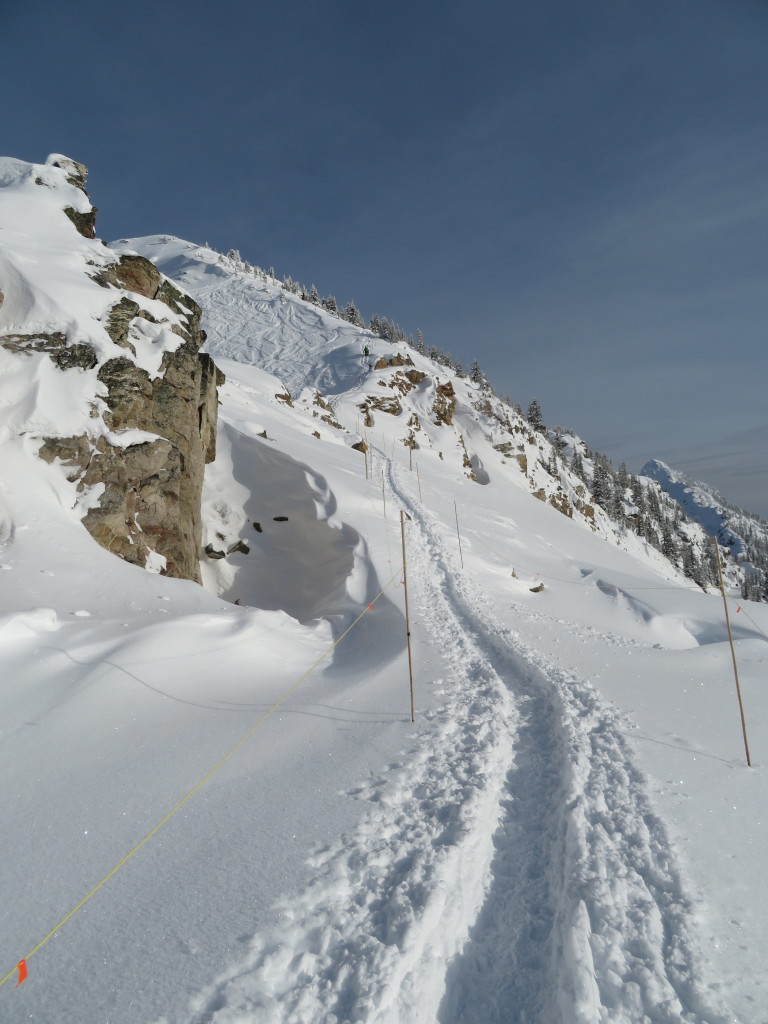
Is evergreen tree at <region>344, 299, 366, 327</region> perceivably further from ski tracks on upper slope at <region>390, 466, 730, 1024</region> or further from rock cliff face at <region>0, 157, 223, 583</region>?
ski tracks on upper slope at <region>390, 466, 730, 1024</region>

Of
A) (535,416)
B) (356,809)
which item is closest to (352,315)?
(535,416)

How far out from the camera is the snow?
3.46m

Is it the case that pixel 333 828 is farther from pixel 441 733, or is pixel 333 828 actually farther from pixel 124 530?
pixel 124 530

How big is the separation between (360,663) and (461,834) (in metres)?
6.08

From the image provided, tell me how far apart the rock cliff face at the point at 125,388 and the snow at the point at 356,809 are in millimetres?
804

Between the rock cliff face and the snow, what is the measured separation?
2.64 feet

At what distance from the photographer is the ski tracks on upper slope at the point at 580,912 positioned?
11.1 feet

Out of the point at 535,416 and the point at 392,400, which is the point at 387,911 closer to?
the point at 392,400

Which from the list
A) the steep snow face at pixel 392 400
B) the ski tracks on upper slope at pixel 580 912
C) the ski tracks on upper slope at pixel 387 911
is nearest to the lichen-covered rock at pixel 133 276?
the ski tracks on upper slope at pixel 387 911

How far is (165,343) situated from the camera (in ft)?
57.4

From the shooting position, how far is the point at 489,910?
423 cm

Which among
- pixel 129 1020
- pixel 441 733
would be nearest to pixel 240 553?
pixel 441 733

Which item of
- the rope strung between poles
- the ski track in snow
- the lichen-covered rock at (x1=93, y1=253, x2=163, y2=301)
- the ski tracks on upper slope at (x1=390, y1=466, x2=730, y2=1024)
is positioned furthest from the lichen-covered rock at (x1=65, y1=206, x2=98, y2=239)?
the ski tracks on upper slope at (x1=390, y1=466, x2=730, y2=1024)

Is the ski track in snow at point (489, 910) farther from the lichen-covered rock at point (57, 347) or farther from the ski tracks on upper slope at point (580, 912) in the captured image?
the lichen-covered rock at point (57, 347)
